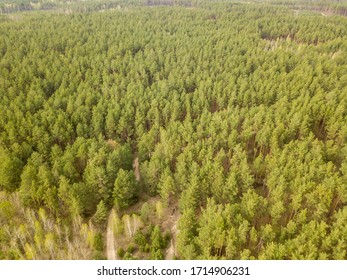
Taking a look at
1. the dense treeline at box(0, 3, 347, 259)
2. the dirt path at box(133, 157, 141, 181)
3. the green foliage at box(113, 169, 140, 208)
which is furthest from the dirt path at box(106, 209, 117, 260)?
the dirt path at box(133, 157, 141, 181)

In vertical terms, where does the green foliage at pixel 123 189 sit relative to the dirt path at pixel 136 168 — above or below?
above

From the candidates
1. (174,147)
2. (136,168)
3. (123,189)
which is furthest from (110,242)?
(174,147)

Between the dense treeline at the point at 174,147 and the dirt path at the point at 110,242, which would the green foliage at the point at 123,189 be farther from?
the dirt path at the point at 110,242

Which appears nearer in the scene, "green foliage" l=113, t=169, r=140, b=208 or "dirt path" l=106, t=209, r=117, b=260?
"dirt path" l=106, t=209, r=117, b=260

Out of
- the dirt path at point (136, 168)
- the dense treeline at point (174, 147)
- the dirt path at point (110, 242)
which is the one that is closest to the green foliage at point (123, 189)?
the dense treeline at point (174, 147)

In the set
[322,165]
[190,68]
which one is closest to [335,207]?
[322,165]

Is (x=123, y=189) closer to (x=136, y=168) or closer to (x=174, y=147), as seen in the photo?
(x=136, y=168)

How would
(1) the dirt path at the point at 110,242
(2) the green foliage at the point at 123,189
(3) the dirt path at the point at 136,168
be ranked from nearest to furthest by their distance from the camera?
(1) the dirt path at the point at 110,242
(2) the green foliage at the point at 123,189
(3) the dirt path at the point at 136,168

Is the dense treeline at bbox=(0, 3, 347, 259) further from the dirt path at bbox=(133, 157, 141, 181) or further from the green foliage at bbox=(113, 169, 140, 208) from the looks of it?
the dirt path at bbox=(133, 157, 141, 181)
